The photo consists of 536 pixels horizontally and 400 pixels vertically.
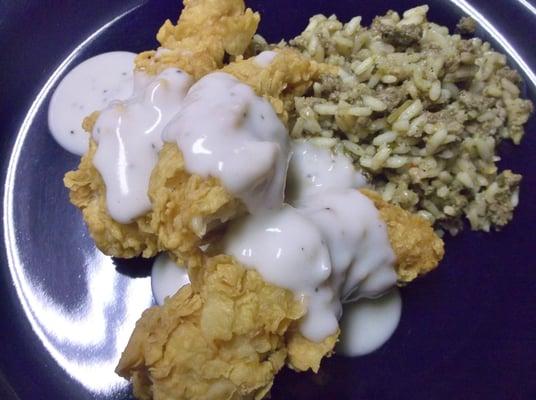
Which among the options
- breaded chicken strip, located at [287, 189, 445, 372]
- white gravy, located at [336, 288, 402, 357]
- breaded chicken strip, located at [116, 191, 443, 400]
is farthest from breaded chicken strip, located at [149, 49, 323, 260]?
white gravy, located at [336, 288, 402, 357]

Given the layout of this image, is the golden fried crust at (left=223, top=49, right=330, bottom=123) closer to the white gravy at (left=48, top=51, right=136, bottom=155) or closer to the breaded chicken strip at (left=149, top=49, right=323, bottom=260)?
the breaded chicken strip at (left=149, top=49, right=323, bottom=260)

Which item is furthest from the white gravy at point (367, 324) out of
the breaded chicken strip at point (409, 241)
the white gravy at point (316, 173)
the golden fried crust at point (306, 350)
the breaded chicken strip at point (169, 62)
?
the breaded chicken strip at point (169, 62)

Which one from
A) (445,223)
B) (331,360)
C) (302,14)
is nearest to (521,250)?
(445,223)

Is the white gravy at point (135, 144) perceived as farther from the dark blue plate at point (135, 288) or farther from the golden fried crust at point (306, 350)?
the golden fried crust at point (306, 350)

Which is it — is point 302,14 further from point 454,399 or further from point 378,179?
point 454,399

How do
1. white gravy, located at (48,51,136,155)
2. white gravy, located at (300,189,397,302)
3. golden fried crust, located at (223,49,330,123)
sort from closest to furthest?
1. white gravy, located at (300,189,397,302)
2. golden fried crust, located at (223,49,330,123)
3. white gravy, located at (48,51,136,155)

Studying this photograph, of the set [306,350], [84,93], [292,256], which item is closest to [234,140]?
[292,256]
